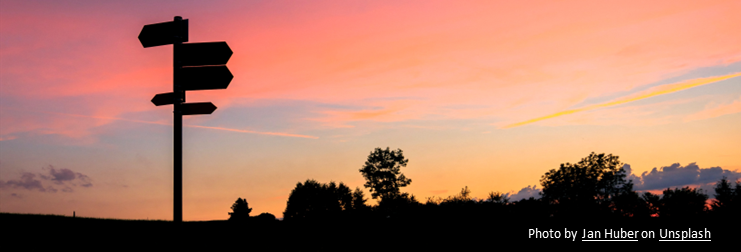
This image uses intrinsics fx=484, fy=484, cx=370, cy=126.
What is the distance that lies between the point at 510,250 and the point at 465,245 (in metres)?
1.46

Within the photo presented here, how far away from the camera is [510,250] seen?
A: 15828 millimetres

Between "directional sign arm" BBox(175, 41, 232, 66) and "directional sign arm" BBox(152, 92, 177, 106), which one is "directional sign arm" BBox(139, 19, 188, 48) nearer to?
"directional sign arm" BBox(175, 41, 232, 66)

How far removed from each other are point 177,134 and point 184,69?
1106mm

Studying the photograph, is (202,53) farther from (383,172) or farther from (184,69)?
(383,172)

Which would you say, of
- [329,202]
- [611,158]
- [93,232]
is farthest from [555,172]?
[93,232]

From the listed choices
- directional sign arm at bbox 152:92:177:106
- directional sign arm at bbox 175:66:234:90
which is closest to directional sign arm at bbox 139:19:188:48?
directional sign arm at bbox 175:66:234:90

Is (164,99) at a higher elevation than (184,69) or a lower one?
lower

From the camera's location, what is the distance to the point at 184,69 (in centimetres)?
820

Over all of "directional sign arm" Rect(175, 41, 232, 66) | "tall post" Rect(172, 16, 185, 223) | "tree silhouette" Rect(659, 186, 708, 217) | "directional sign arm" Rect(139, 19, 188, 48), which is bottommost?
"tree silhouette" Rect(659, 186, 708, 217)

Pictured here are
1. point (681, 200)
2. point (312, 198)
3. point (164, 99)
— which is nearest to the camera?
point (164, 99)

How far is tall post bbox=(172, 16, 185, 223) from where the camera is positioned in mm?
8008

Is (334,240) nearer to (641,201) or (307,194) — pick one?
(641,201)

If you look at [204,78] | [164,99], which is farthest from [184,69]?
[164,99]

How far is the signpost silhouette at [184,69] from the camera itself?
26.5 feet
